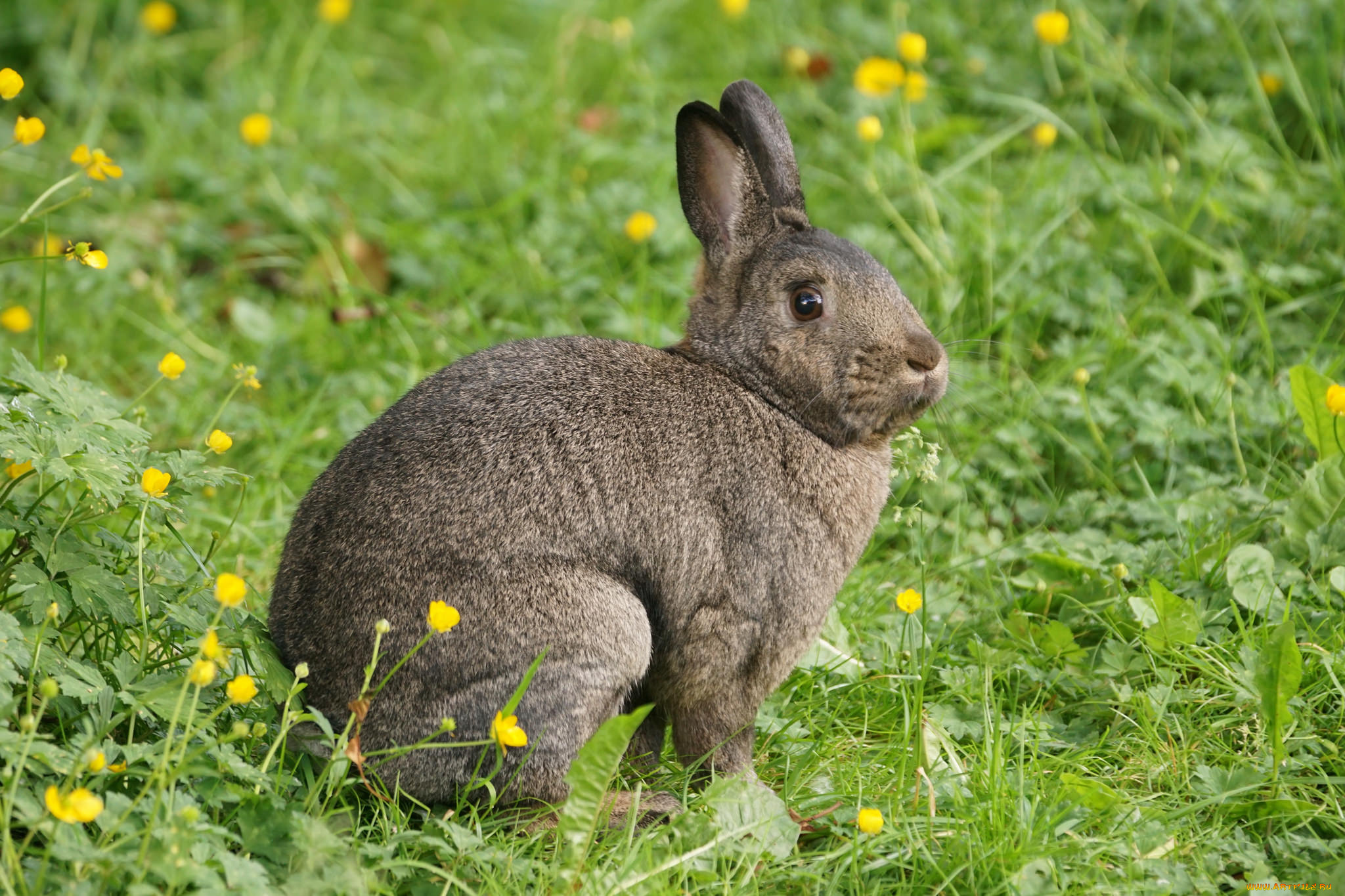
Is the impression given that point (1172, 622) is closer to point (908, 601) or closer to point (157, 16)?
point (908, 601)

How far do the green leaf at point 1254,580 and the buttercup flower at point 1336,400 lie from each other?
452 millimetres

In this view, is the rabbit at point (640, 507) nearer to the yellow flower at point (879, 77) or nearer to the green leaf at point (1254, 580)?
the green leaf at point (1254, 580)

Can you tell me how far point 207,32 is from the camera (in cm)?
745

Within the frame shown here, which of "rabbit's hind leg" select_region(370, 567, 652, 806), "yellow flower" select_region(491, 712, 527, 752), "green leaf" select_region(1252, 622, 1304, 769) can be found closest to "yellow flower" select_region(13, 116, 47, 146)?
"rabbit's hind leg" select_region(370, 567, 652, 806)

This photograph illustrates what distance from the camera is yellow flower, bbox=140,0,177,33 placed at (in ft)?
23.7

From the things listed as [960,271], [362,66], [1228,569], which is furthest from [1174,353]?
[362,66]

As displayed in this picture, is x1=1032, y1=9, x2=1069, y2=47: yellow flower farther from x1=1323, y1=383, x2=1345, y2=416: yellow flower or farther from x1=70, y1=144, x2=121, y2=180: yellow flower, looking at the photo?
x1=70, y1=144, x2=121, y2=180: yellow flower

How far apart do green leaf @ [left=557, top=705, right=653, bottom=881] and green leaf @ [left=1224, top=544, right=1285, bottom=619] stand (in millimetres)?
1854

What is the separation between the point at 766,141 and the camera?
4.11 meters

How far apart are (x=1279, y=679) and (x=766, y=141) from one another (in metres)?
2.05

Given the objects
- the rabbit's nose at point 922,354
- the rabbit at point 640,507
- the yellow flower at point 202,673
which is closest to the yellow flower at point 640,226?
the rabbit at point 640,507

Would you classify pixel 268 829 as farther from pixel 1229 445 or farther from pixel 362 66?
pixel 362 66

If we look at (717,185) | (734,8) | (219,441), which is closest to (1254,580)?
(717,185)

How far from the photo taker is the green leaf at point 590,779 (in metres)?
3.13
